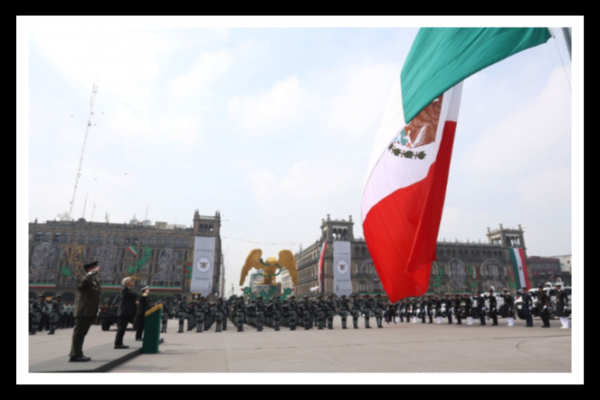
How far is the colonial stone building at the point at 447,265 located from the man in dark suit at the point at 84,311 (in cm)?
6101

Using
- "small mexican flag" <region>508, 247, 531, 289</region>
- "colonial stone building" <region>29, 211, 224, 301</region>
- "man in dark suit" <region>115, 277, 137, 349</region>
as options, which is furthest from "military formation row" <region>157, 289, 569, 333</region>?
"small mexican flag" <region>508, 247, 531, 289</region>

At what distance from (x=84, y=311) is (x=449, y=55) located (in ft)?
28.8

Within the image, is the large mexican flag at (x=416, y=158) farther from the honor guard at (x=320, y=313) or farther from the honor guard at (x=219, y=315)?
the honor guard at (x=219, y=315)

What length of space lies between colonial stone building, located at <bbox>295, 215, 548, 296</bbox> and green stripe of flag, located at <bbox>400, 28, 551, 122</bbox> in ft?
189

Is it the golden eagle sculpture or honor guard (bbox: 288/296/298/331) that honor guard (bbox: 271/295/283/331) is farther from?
the golden eagle sculpture

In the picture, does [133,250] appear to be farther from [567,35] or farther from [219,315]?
[567,35]

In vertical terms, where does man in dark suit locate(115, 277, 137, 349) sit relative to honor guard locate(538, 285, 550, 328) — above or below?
above

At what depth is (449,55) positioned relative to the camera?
27.5 ft

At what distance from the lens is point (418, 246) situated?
31.8 feet

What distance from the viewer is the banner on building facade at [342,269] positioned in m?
55.3

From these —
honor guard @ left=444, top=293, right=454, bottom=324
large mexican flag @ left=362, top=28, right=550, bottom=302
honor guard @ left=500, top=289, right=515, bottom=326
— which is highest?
large mexican flag @ left=362, top=28, right=550, bottom=302

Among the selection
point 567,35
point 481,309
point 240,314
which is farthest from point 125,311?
point 481,309

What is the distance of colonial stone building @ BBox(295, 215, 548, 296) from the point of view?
222 ft
